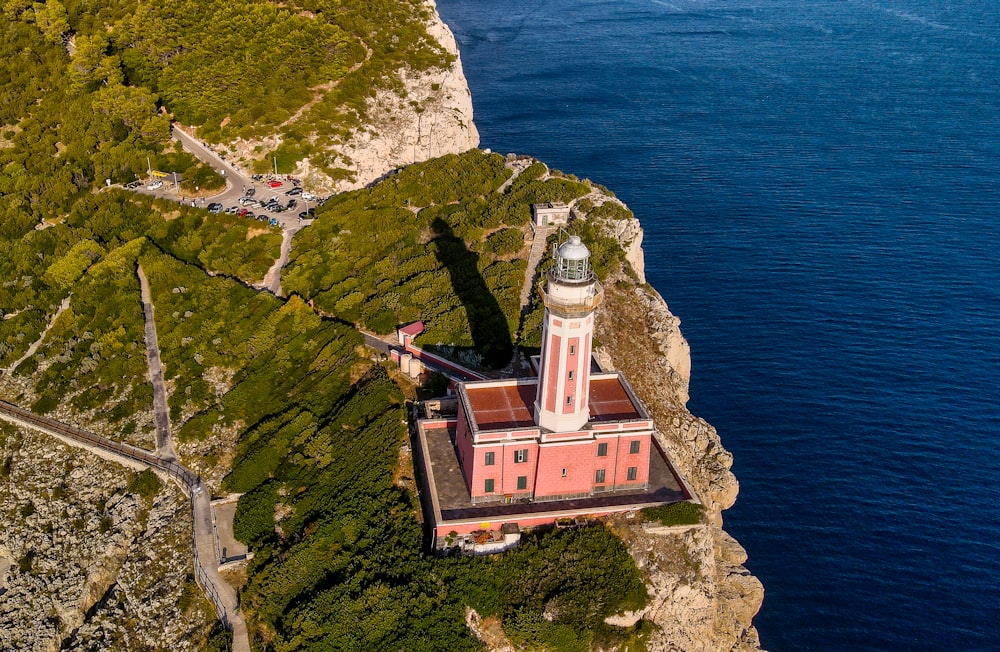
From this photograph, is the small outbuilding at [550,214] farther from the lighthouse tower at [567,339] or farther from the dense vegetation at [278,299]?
the lighthouse tower at [567,339]

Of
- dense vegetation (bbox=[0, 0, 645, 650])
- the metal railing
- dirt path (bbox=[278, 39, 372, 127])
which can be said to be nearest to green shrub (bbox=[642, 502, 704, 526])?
dense vegetation (bbox=[0, 0, 645, 650])

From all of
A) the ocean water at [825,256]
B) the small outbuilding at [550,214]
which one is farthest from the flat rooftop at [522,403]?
the small outbuilding at [550,214]

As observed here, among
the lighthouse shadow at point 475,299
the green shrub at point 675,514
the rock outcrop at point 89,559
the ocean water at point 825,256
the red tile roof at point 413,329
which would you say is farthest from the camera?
the red tile roof at point 413,329

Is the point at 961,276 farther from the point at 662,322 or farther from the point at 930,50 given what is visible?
the point at 930,50

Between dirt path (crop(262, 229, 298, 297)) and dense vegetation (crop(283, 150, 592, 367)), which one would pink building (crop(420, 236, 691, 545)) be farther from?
dirt path (crop(262, 229, 298, 297))

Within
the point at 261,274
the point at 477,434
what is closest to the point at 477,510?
the point at 477,434
